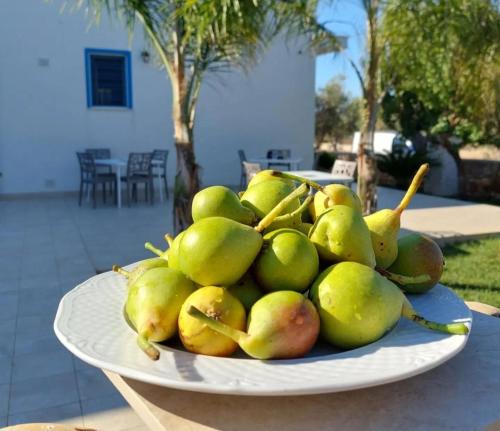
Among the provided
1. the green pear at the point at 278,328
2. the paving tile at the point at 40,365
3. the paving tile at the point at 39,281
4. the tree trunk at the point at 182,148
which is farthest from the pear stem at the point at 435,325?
the paving tile at the point at 39,281

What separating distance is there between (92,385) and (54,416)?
0.32 m

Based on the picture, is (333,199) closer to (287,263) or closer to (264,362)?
(287,263)

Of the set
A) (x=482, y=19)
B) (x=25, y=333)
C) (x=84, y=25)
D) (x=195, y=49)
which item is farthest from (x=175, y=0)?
(x=84, y=25)

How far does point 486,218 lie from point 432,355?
7.79 m

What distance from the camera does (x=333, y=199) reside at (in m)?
1.22

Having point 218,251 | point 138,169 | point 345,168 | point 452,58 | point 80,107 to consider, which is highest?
point 452,58

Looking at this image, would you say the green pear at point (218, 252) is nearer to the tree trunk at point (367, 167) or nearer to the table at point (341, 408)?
the table at point (341, 408)

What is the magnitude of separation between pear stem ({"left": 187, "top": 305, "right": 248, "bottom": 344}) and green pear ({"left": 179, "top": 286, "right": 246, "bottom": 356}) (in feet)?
0.08

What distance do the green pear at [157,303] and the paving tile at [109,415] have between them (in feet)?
5.40

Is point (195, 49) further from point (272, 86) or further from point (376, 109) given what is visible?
point (272, 86)

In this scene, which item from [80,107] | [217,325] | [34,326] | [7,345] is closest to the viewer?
[217,325]

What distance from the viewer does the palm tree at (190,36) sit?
4371mm

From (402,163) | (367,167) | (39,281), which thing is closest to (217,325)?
(39,281)

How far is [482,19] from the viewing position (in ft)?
19.7
